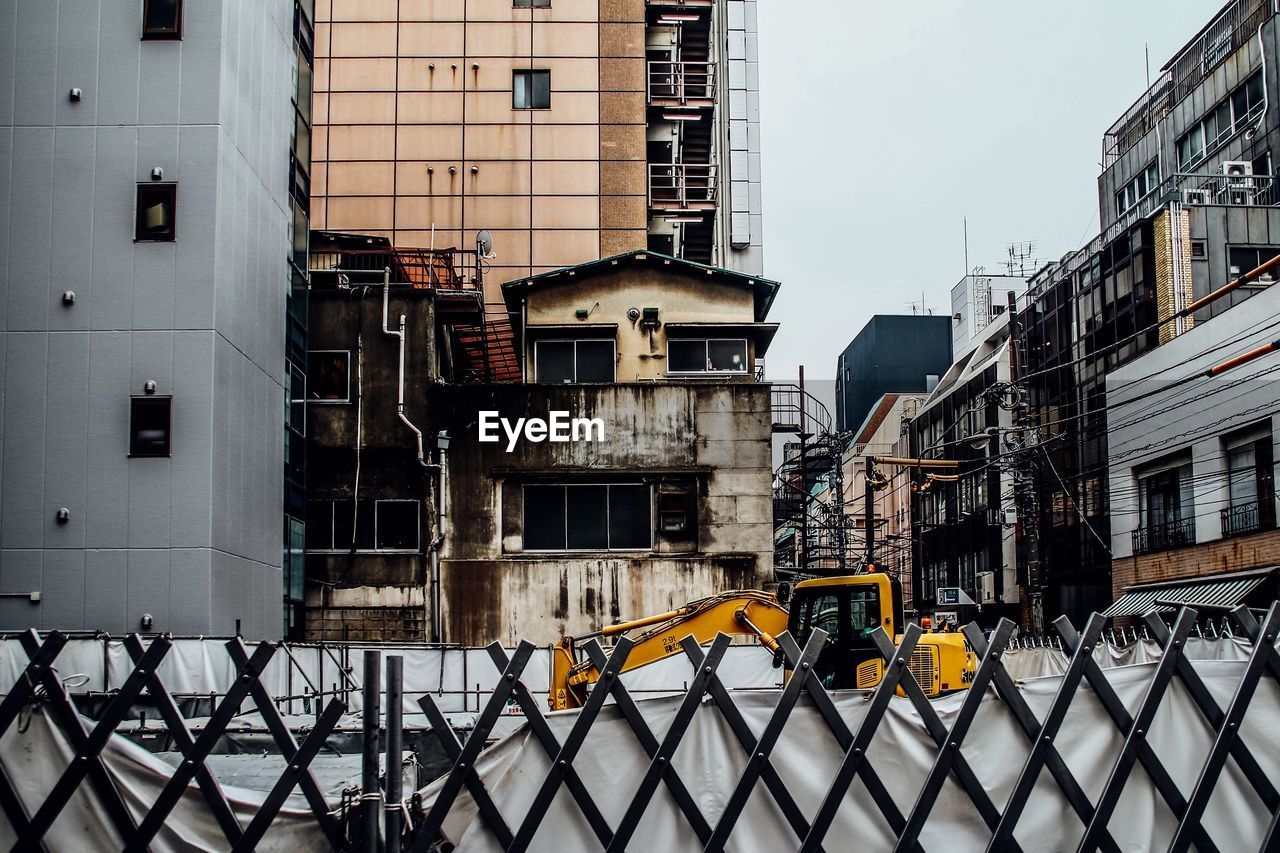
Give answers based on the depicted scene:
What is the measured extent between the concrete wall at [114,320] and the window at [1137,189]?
146ft

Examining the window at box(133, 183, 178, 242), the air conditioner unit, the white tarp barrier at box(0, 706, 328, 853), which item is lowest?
the air conditioner unit

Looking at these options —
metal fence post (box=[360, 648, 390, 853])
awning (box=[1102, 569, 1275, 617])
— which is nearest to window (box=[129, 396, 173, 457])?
metal fence post (box=[360, 648, 390, 853])

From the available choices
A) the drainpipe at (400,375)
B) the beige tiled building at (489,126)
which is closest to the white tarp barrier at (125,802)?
the drainpipe at (400,375)

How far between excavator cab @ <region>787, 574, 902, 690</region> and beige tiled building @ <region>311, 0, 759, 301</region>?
2624 centimetres

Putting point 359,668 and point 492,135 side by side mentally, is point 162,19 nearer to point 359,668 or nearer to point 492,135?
point 359,668

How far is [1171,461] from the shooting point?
4256 centimetres

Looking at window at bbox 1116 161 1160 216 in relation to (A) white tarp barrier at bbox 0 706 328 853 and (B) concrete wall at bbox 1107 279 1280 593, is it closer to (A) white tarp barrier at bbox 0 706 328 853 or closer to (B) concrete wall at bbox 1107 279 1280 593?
(B) concrete wall at bbox 1107 279 1280 593

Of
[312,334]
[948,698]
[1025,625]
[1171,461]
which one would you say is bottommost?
[1025,625]

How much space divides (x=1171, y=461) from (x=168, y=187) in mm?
32293

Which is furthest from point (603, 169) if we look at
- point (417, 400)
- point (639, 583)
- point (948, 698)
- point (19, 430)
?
point (948, 698)

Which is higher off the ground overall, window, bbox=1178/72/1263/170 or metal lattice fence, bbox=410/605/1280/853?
window, bbox=1178/72/1263/170

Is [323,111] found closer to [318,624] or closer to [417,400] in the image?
[417,400]

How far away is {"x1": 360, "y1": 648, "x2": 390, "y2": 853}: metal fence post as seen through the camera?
7551 millimetres

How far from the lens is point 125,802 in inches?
313
